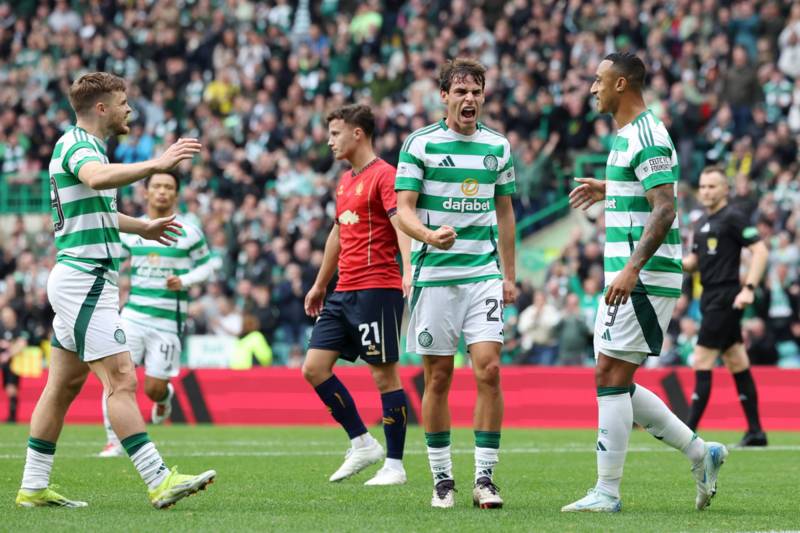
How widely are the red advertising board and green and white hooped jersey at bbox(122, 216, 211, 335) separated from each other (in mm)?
5258

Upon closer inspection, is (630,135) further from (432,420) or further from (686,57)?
(686,57)

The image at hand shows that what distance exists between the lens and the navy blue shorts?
950cm

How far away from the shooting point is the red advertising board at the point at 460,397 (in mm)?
15844

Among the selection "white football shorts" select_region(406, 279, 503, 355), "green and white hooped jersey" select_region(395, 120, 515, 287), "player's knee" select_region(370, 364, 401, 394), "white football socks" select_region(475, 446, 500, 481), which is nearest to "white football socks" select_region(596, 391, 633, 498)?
"white football socks" select_region(475, 446, 500, 481)

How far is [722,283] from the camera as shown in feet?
41.4

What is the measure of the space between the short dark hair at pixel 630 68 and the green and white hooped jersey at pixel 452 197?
94 cm

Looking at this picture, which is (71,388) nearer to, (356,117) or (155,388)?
(356,117)

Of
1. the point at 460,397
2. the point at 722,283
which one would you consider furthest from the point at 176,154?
the point at 460,397

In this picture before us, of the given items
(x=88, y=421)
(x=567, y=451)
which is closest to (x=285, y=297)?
(x=88, y=421)

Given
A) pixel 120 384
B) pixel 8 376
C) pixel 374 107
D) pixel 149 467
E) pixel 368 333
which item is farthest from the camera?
pixel 374 107

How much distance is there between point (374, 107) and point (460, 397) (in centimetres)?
859

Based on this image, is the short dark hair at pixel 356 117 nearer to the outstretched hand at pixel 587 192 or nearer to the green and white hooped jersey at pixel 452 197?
the green and white hooped jersey at pixel 452 197

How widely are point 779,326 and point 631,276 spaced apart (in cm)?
1125

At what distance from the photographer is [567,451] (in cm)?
1232
